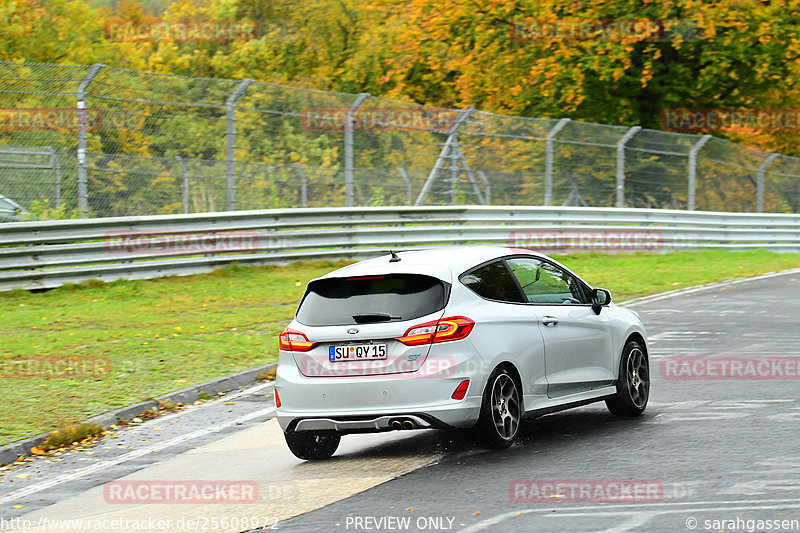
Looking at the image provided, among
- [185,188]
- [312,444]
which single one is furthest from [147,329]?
[312,444]

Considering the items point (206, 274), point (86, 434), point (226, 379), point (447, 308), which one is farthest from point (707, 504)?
point (206, 274)

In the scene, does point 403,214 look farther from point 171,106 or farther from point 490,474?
point 490,474

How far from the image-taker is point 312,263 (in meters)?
20.9

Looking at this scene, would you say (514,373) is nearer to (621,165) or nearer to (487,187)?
(487,187)

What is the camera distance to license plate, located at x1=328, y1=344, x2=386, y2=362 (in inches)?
307

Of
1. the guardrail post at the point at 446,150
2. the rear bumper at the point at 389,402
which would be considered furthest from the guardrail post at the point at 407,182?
the rear bumper at the point at 389,402

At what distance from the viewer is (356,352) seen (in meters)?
7.88

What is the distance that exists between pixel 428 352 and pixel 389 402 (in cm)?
43

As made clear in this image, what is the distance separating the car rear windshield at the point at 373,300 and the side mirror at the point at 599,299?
183 cm

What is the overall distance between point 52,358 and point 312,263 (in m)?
9.23

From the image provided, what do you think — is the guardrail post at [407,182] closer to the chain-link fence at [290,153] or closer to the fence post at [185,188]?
the chain-link fence at [290,153]

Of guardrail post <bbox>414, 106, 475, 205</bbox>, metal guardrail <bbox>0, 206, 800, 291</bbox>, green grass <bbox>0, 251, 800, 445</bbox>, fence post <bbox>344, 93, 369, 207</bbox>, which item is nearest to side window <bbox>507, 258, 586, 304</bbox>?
green grass <bbox>0, 251, 800, 445</bbox>

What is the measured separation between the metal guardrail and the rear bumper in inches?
413

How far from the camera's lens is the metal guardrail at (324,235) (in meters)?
17.4
